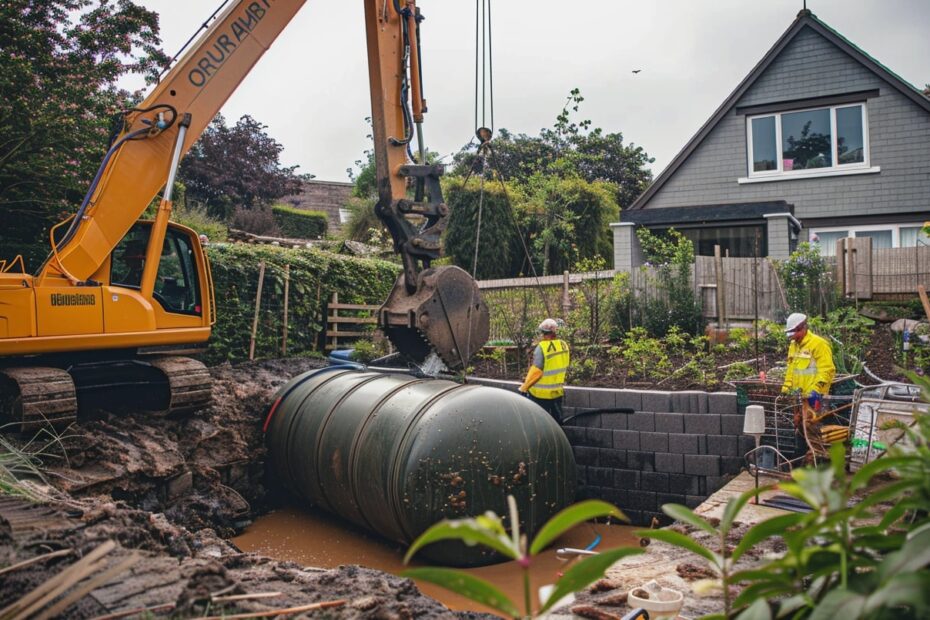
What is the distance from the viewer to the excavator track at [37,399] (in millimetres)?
7047

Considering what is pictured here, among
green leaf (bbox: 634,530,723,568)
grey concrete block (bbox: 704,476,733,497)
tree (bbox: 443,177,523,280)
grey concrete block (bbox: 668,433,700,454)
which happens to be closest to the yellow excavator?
grey concrete block (bbox: 668,433,700,454)

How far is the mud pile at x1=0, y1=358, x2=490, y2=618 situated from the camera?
3053 millimetres

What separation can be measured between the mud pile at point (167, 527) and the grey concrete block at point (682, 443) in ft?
15.0

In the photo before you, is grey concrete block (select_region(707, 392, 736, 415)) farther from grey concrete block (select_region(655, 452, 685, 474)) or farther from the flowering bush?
the flowering bush

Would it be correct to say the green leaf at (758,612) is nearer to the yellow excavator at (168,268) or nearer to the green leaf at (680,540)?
the green leaf at (680,540)

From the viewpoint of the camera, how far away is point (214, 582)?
314cm

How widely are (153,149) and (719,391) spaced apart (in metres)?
7.17

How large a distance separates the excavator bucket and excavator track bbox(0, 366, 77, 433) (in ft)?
10.7

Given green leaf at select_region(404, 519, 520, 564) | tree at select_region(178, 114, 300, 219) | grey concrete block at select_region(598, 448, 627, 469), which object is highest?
tree at select_region(178, 114, 300, 219)

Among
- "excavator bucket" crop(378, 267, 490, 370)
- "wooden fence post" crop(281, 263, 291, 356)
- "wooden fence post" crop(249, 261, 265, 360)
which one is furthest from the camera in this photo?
"wooden fence post" crop(281, 263, 291, 356)


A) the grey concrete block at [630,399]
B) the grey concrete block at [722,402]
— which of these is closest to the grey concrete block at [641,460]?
the grey concrete block at [630,399]

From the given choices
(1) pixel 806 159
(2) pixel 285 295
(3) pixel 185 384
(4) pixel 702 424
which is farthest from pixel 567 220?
(3) pixel 185 384

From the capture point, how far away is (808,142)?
53.3 feet

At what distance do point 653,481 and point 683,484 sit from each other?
338 millimetres
